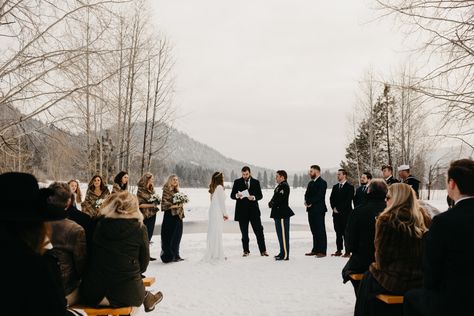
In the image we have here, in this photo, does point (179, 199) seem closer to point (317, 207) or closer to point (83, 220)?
point (317, 207)

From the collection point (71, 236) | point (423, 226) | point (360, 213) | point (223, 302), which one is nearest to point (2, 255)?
point (71, 236)

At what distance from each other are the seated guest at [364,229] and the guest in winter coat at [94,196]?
20.4 feet

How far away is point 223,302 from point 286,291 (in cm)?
133

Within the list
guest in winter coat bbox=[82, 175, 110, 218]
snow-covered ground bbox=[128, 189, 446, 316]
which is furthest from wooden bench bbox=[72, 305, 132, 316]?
guest in winter coat bbox=[82, 175, 110, 218]

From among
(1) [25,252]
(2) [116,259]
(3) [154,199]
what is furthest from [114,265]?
(3) [154,199]

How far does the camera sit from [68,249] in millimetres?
4645

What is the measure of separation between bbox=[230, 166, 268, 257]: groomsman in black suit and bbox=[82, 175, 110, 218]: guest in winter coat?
11.5ft

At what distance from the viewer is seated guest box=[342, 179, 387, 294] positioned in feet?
17.5

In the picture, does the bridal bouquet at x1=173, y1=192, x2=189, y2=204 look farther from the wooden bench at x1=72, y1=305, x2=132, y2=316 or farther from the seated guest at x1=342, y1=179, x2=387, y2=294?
the wooden bench at x1=72, y1=305, x2=132, y2=316

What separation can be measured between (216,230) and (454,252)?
26.6 ft

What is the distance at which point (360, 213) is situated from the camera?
536cm

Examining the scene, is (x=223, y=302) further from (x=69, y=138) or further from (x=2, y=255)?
(x=2, y=255)

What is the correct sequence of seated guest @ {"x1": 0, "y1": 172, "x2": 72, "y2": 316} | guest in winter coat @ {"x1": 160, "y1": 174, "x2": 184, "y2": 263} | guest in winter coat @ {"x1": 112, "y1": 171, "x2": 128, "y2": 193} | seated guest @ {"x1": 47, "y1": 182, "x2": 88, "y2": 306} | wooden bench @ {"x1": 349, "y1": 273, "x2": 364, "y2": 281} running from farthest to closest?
guest in winter coat @ {"x1": 160, "y1": 174, "x2": 184, "y2": 263}, guest in winter coat @ {"x1": 112, "y1": 171, "x2": 128, "y2": 193}, wooden bench @ {"x1": 349, "y1": 273, "x2": 364, "y2": 281}, seated guest @ {"x1": 47, "y1": 182, "x2": 88, "y2": 306}, seated guest @ {"x1": 0, "y1": 172, "x2": 72, "y2": 316}

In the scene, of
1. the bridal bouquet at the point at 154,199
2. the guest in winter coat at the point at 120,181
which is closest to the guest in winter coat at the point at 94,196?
the guest in winter coat at the point at 120,181
